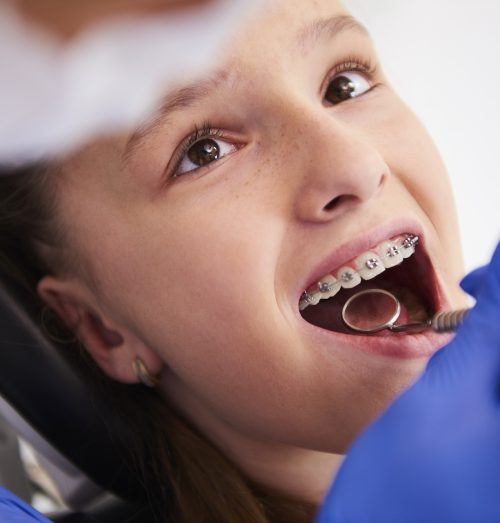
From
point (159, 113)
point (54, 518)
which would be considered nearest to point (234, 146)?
point (159, 113)

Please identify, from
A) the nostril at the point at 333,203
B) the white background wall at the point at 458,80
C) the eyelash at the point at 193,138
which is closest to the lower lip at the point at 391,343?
the nostril at the point at 333,203

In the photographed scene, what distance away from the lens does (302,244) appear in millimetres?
870

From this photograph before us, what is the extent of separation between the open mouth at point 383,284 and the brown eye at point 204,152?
0.19 metres

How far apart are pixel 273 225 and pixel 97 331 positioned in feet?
1.22

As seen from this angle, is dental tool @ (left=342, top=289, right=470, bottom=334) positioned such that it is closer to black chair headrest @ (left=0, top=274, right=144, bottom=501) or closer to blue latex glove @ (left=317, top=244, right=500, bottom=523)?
blue latex glove @ (left=317, top=244, right=500, bottom=523)

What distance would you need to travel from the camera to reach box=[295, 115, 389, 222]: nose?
2.75 feet

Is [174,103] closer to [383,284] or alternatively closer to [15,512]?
[383,284]

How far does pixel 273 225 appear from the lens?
2.84 ft

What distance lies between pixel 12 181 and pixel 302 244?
1.38 feet

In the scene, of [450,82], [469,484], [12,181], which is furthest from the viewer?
[450,82]

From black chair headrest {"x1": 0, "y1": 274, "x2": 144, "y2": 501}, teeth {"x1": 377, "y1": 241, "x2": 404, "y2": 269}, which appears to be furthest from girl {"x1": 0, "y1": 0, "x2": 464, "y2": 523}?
black chair headrest {"x1": 0, "y1": 274, "x2": 144, "y2": 501}

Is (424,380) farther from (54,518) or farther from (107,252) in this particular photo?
(54,518)

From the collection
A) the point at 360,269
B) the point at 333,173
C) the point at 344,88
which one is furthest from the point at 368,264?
the point at 344,88

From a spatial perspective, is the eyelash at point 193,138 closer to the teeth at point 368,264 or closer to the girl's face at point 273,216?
the girl's face at point 273,216
